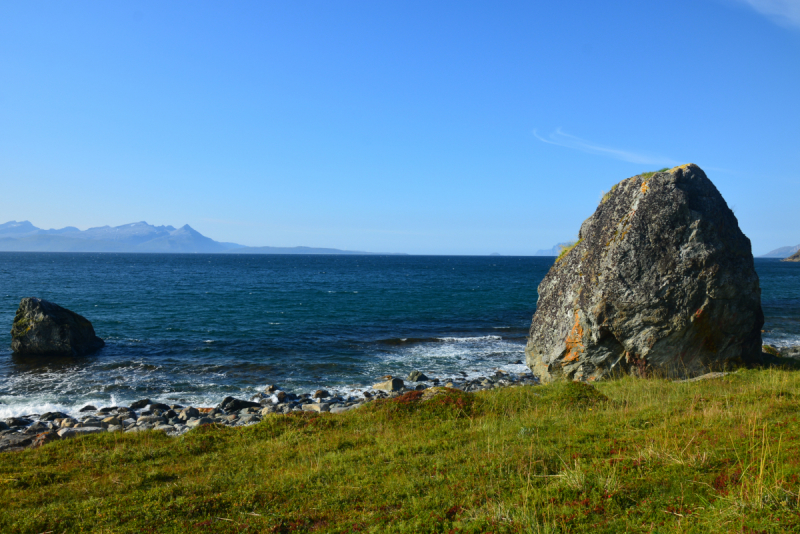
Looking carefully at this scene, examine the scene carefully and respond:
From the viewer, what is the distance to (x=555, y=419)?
11.8 meters

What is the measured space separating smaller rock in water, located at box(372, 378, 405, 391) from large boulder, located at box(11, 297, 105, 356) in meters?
21.6

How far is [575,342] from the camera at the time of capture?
1909 centimetres

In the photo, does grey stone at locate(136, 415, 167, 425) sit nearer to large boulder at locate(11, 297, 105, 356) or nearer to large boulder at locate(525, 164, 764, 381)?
large boulder at locate(11, 297, 105, 356)

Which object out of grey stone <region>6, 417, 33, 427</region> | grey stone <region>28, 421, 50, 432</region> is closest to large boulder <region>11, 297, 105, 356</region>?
grey stone <region>6, 417, 33, 427</region>

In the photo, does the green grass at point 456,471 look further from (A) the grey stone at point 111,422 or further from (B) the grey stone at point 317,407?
(B) the grey stone at point 317,407

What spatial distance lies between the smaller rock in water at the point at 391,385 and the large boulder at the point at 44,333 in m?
21.6

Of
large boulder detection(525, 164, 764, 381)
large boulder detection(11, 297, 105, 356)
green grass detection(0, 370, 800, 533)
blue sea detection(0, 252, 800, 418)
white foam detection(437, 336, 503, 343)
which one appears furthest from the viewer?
white foam detection(437, 336, 503, 343)

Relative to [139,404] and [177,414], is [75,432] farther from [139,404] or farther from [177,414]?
[139,404]

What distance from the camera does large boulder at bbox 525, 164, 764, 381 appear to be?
17.4 metres

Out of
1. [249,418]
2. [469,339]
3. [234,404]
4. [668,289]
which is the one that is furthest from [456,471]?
[469,339]

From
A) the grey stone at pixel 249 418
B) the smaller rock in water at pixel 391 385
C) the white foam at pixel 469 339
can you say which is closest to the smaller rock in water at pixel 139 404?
the grey stone at pixel 249 418

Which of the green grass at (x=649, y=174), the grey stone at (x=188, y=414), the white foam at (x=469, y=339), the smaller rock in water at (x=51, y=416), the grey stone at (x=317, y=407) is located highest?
the green grass at (x=649, y=174)

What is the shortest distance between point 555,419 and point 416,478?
16.7 ft

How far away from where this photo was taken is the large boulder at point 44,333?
2947 centimetres
